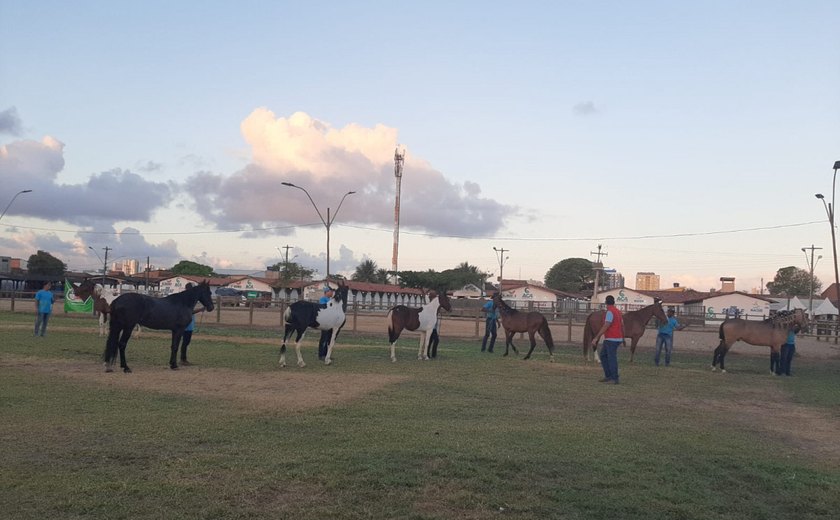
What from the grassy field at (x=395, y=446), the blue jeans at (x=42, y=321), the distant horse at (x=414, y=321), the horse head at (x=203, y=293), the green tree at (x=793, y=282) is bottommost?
the grassy field at (x=395, y=446)

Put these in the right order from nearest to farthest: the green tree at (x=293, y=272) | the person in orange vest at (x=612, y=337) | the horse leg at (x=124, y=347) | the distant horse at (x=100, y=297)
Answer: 1. the horse leg at (x=124, y=347)
2. the person in orange vest at (x=612, y=337)
3. the distant horse at (x=100, y=297)
4. the green tree at (x=293, y=272)

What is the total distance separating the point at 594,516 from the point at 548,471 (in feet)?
3.98

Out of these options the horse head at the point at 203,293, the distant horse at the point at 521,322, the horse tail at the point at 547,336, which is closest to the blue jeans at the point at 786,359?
the horse tail at the point at 547,336

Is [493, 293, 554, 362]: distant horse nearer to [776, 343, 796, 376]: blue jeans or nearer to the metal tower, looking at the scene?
[776, 343, 796, 376]: blue jeans

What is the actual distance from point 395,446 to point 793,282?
402 feet

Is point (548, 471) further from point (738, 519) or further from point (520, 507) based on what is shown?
point (738, 519)

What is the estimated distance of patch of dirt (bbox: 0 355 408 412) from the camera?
10.7 m

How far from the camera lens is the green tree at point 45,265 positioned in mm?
107938

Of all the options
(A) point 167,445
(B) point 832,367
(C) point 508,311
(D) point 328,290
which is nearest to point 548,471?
(A) point 167,445

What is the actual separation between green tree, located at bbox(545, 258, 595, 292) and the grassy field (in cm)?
11382

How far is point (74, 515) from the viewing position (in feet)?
16.8

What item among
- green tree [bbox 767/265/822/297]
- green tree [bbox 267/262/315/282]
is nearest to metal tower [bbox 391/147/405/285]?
green tree [bbox 267/262/315/282]

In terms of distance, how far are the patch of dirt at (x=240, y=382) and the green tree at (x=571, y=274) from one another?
11385cm

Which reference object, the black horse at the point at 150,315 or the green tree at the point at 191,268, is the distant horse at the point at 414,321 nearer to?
the black horse at the point at 150,315
